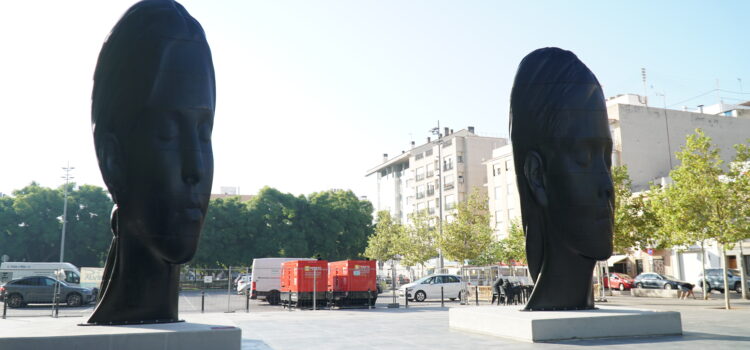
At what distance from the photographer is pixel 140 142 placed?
34.8 feet

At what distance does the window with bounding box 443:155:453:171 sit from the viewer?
76.0 metres

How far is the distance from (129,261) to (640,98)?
58.2 m

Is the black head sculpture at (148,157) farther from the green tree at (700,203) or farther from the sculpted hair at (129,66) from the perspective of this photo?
the green tree at (700,203)

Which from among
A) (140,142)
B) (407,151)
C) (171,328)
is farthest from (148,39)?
(407,151)

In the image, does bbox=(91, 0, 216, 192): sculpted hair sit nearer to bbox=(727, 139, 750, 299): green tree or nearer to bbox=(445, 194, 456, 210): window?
bbox=(727, 139, 750, 299): green tree

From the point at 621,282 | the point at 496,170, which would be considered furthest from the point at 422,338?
the point at 496,170

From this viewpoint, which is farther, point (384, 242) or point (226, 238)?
point (384, 242)

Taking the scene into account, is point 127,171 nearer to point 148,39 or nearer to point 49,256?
point 148,39

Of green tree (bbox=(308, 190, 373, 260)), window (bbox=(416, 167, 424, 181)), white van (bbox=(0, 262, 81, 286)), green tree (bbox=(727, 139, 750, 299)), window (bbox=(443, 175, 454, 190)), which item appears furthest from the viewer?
window (bbox=(416, 167, 424, 181))

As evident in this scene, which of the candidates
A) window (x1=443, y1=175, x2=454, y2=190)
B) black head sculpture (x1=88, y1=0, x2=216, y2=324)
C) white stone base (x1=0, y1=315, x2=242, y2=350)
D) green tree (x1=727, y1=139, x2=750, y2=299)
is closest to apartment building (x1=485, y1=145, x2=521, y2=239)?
window (x1=443, y1=175, x2=454, y2=190)

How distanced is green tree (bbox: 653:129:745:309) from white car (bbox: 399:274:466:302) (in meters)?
11.1

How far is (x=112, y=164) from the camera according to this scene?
422 inches

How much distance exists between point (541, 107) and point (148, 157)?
28.2 feet

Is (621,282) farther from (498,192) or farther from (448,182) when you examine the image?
(448,182)
